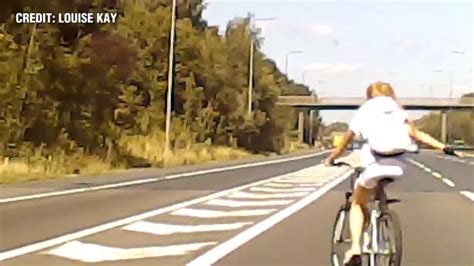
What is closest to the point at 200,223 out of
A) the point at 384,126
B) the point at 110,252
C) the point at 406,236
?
the point at 406,236

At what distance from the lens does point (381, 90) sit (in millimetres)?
9055

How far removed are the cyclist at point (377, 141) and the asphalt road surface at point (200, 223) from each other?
2389 millimetres

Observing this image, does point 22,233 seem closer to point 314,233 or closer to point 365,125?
point 314,233

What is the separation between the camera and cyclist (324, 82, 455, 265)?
28.6 feet

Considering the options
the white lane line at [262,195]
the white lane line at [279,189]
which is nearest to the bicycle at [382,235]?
the white lane line at [262,195]

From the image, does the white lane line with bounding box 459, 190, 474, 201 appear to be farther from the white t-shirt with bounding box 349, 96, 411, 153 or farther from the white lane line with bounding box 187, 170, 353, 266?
the white t-shirt with bounding box 349, 96, 411, 153

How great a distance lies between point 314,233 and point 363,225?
18.9ft

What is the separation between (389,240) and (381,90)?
4.33 feet

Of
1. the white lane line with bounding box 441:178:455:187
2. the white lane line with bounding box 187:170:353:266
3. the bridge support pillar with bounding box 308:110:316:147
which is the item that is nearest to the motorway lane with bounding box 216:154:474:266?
the white lane line with bounding box 187:170:353:266

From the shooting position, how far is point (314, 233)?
14.8 metres

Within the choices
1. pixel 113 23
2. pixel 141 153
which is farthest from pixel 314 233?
pixel 141 153

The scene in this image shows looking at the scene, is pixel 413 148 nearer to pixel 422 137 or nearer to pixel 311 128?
pixel 422 137

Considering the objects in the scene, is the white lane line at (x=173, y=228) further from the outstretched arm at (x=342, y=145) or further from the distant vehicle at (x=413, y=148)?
the distant vehicle at (x=413, y=148)

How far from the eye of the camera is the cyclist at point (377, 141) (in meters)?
8.72
